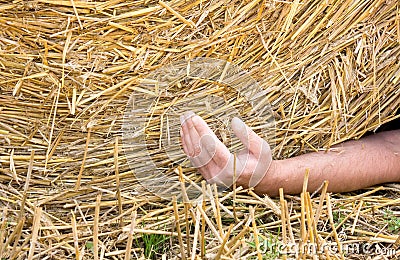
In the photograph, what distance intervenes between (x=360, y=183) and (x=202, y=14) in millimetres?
535

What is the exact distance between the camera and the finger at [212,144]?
1.51 meters

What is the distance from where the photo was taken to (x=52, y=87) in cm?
146

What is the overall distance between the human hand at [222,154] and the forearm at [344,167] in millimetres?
38

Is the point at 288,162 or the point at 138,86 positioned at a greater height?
the point at 138,86

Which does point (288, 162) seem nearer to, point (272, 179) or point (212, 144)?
point (272, 179)

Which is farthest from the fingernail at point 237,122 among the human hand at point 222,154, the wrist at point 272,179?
the wrist at point 272,179

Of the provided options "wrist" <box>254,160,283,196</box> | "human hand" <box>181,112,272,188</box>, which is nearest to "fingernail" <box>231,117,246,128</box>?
"human hand" <box>181,112,272,188</box>

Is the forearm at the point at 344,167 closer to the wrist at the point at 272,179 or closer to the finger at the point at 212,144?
the wrist at the point at 272,179

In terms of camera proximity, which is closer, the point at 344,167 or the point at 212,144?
the point at 212,144

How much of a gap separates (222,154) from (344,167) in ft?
1.01

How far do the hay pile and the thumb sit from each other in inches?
3.5

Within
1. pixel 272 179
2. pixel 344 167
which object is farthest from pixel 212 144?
pixel 344 167

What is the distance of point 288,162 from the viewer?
1.61 m

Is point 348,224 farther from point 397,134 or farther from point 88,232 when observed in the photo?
point 88,232
